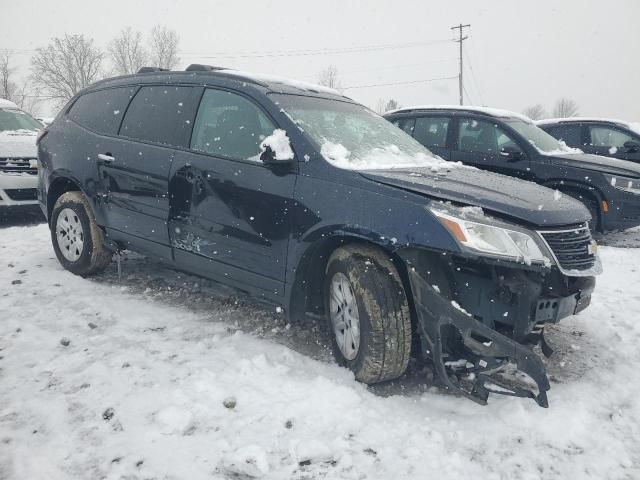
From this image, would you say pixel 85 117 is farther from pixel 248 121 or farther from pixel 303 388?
pixel 303 388

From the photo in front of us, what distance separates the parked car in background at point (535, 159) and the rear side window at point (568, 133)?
6.56 feet

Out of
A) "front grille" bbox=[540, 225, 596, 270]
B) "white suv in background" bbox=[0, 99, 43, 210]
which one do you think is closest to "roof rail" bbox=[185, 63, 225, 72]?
"front grille" bbox=[540, 225, 596, 270]

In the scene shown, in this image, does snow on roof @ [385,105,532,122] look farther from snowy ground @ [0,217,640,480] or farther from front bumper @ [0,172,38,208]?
front bumper @ [0,172,38,208]

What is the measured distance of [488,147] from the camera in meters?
6.82

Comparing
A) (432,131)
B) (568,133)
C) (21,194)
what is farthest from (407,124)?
(21,194)

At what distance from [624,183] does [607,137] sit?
9.34ft

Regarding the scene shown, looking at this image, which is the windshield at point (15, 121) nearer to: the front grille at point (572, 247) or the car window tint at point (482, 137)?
the car window tint at point (482, 137)

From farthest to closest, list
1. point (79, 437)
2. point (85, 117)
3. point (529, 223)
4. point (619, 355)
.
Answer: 1. point (85, 117)
2. point (619, 355)
3. point (529, 223)
4. point (79, 437)

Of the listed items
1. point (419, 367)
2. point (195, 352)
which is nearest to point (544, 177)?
point (419, 367)

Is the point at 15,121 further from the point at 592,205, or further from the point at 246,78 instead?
the point at 592,205

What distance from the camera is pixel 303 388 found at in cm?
282

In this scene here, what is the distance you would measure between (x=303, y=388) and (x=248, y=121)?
1.85 meters

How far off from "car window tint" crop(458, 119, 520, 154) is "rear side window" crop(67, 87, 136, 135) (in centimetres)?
456

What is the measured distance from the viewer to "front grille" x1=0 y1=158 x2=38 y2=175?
22.4 ft
